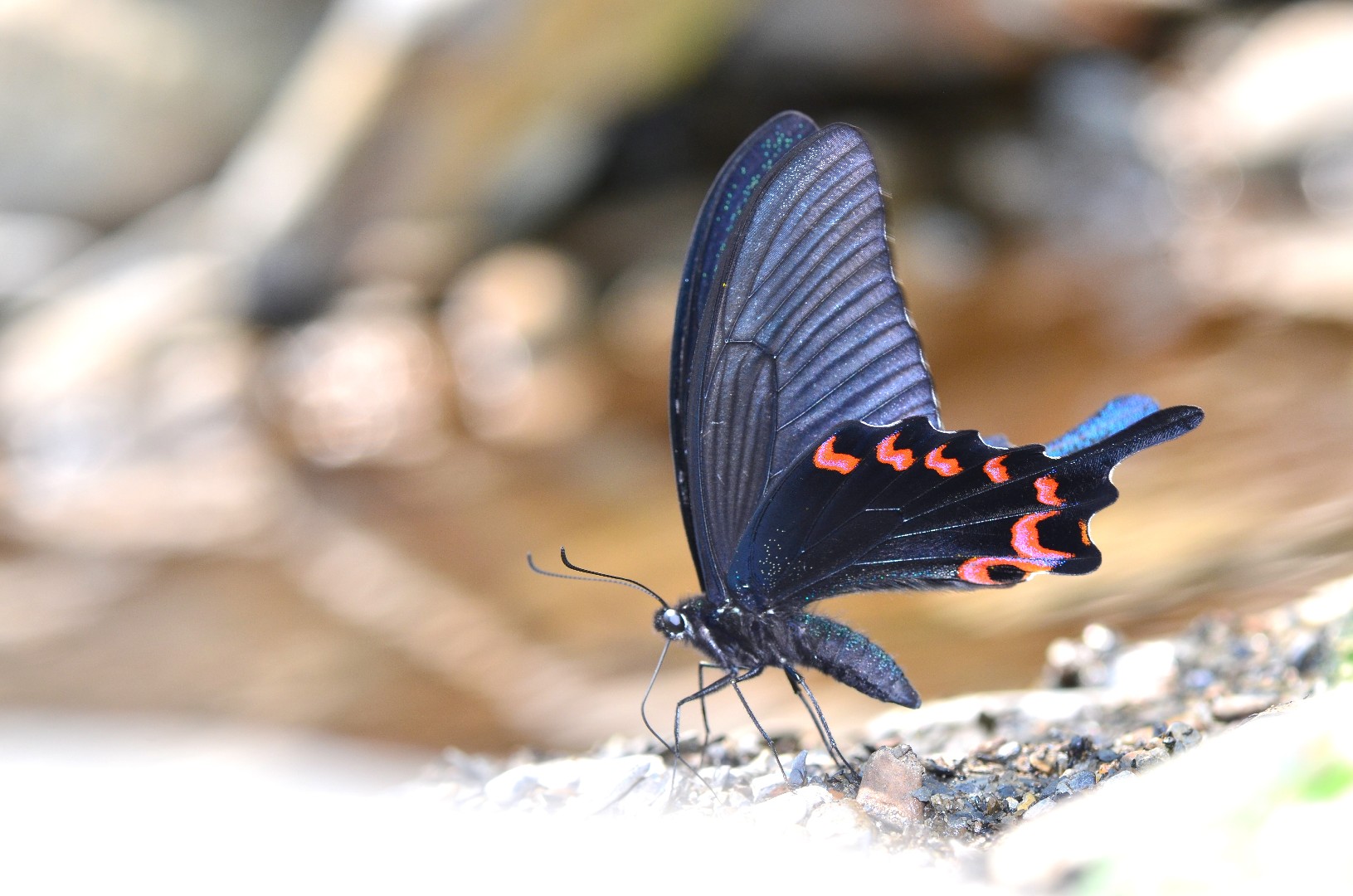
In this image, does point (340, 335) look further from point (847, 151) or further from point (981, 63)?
point (847, 151)

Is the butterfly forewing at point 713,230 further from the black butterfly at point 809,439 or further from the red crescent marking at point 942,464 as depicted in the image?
the red crescent marking at point 942,464

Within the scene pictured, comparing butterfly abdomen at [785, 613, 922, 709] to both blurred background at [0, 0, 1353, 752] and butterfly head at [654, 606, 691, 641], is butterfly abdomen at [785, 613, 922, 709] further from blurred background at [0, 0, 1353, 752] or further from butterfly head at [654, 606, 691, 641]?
blurred background at [0, 0, 1353, 752]

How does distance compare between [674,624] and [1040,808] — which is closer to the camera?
[1040,808]

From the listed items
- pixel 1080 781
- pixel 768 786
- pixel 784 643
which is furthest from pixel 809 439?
pixel 1080 781

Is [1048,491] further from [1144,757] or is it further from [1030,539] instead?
[1144,757]

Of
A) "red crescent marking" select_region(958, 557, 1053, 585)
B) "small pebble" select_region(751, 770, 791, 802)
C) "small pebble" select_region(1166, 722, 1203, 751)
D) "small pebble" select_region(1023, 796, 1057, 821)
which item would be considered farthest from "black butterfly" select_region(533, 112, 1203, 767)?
"small pebble" select_region(1166, 722, 1203, 751)

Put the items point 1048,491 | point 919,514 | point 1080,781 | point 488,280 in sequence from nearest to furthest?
point 1080,781 < point 1048,491 < point 919,514 < point 488,280
